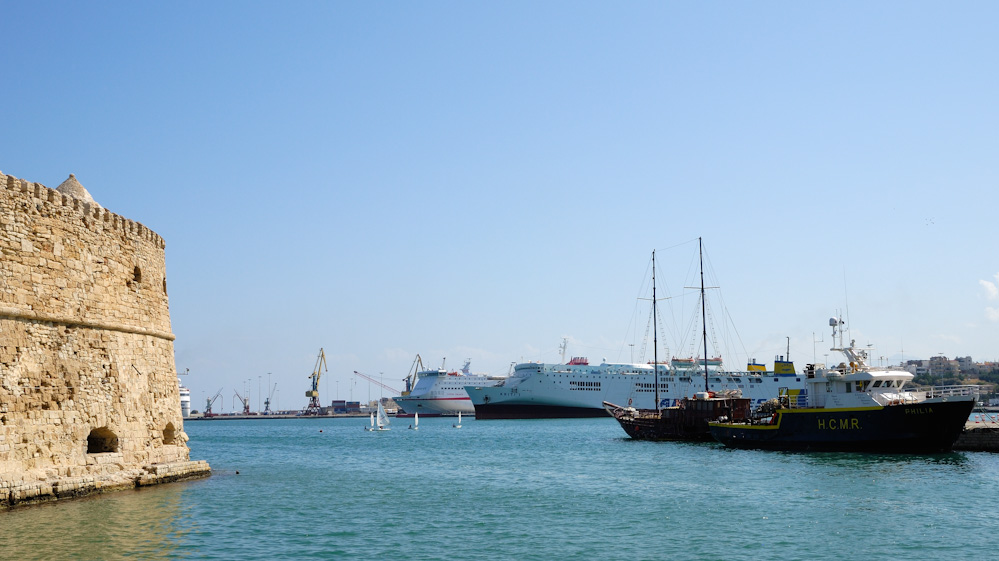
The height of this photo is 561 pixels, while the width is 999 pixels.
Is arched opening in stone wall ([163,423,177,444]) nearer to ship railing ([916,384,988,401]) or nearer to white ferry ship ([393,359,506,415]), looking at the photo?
ship railing ([916,384,988,401])

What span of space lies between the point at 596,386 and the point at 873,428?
191 feet

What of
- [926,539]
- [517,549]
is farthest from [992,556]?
[517,549]

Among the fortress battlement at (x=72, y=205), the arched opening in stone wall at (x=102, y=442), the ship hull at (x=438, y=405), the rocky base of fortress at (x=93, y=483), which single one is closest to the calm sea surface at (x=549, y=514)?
the rocky base of fortress at (x=93, y=483)

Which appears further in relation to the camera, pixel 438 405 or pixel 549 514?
pixel 438 405

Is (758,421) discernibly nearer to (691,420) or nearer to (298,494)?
(691,420)

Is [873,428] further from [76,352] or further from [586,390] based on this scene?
[586,390]

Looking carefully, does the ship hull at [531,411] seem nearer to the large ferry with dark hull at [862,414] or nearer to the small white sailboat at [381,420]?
the small white sailboat at [381,420]

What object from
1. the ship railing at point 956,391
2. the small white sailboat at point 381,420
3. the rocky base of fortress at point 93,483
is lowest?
the small white sailboat at point 381,420

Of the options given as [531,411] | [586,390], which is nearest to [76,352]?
[531,411]

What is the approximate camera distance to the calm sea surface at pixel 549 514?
11.9m

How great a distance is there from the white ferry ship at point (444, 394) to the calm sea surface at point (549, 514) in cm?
8358

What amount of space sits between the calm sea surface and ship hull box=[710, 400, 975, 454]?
113 cm

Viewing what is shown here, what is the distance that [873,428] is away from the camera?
26.9m

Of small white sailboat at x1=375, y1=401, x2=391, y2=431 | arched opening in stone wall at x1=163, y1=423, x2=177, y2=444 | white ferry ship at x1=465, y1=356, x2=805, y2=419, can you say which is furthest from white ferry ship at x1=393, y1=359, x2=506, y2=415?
arched opening in stone wall at x1=163, y1=423, x2=177, y2=444
